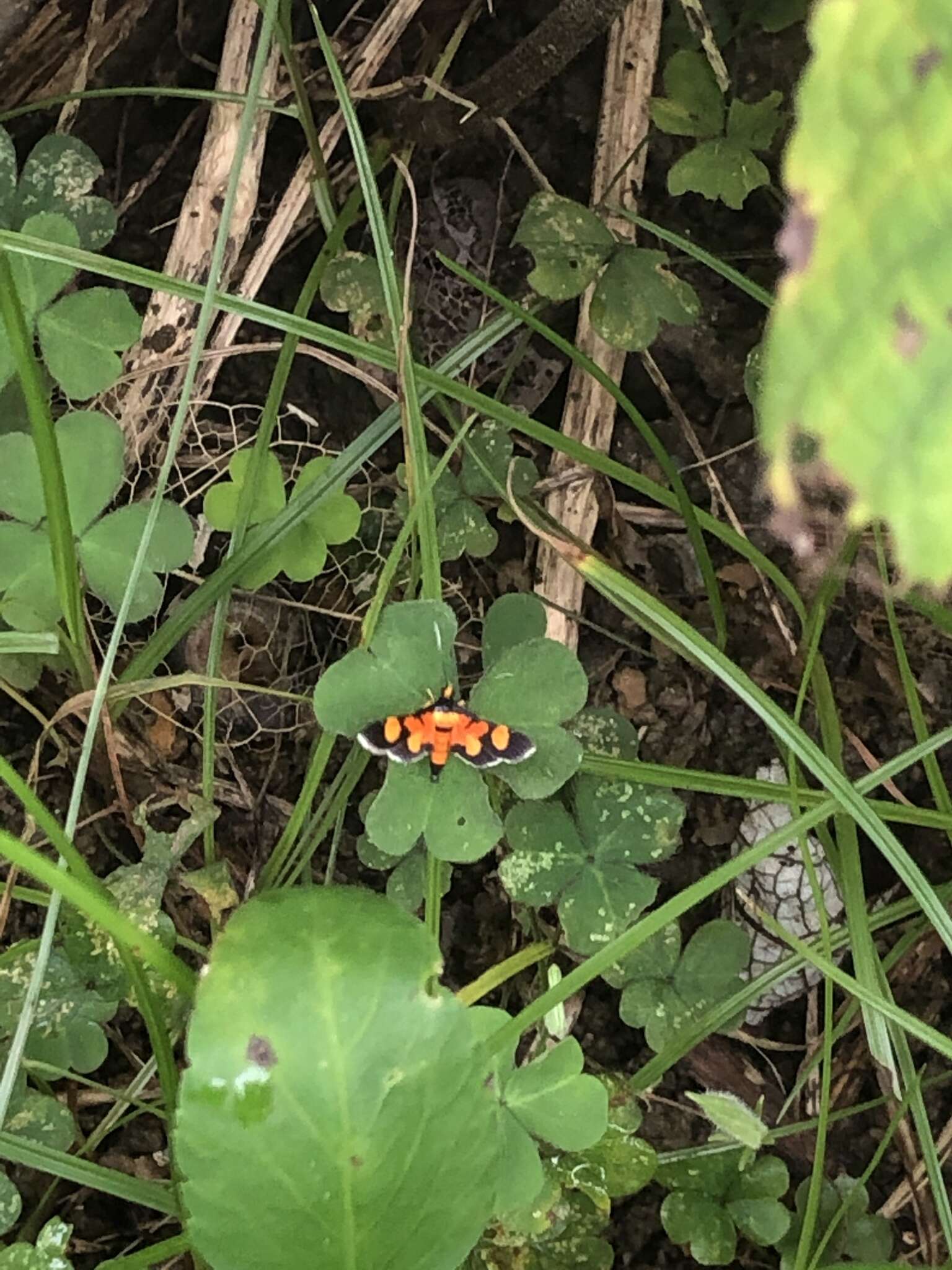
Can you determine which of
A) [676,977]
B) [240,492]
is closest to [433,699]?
[240,492]

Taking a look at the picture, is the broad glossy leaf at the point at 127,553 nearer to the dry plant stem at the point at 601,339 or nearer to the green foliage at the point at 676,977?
the dry plant stem at the point at 601,339

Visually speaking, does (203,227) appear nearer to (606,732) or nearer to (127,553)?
(127,553)

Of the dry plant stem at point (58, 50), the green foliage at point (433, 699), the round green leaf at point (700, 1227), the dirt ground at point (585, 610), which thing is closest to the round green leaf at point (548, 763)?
the green foliage at point (433, 699)

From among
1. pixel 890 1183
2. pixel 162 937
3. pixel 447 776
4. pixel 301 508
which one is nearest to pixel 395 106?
pixel 301 508

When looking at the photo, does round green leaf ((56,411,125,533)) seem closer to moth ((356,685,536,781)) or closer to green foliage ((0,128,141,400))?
green foliage ((0,128,141,400))

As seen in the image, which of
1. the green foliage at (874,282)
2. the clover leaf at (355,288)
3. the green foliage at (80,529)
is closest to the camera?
the green foliage at (874,282)

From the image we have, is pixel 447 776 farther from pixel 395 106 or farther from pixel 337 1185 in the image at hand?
pixel 395 106

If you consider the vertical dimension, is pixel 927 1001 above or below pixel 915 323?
below
